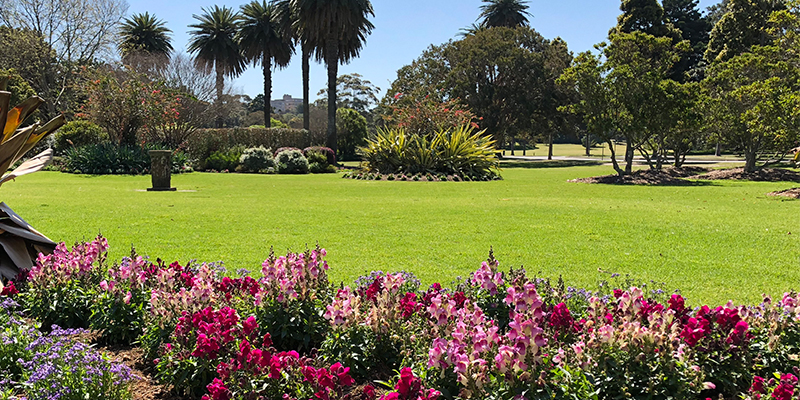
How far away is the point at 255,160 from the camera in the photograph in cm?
2697

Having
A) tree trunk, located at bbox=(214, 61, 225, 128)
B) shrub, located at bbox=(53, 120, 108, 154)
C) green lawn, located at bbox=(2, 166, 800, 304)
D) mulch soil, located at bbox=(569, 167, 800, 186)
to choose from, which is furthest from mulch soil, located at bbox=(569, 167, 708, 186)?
tree trunk, located at bbox=(214, 61, 225, 128)

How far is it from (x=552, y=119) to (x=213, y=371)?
40607 millimetres

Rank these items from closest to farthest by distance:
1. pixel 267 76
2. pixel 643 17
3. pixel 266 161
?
1. pixel 266 161
2. pixel 267 76
3. pixel 643 17

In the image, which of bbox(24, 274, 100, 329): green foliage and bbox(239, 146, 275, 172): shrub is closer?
bbox(24, 274, 100, 329): green foliage

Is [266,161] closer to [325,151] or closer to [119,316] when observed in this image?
[325,151]

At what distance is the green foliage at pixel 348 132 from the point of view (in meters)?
44.2

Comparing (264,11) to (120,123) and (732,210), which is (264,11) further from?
(732,210)

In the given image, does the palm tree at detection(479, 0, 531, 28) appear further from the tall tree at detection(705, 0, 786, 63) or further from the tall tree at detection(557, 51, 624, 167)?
the tall tree at detection(557, 51, 624, 167)

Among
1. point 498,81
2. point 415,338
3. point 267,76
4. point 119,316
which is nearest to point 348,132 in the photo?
point 267,76

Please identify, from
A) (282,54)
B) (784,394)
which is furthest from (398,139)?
(282,54)

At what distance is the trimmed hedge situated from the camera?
28062 mm

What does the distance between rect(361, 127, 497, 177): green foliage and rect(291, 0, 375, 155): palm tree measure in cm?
1361

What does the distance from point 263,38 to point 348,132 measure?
9.58 metres

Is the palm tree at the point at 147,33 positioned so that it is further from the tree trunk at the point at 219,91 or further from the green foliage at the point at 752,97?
the green foliage at the point at 752,97
